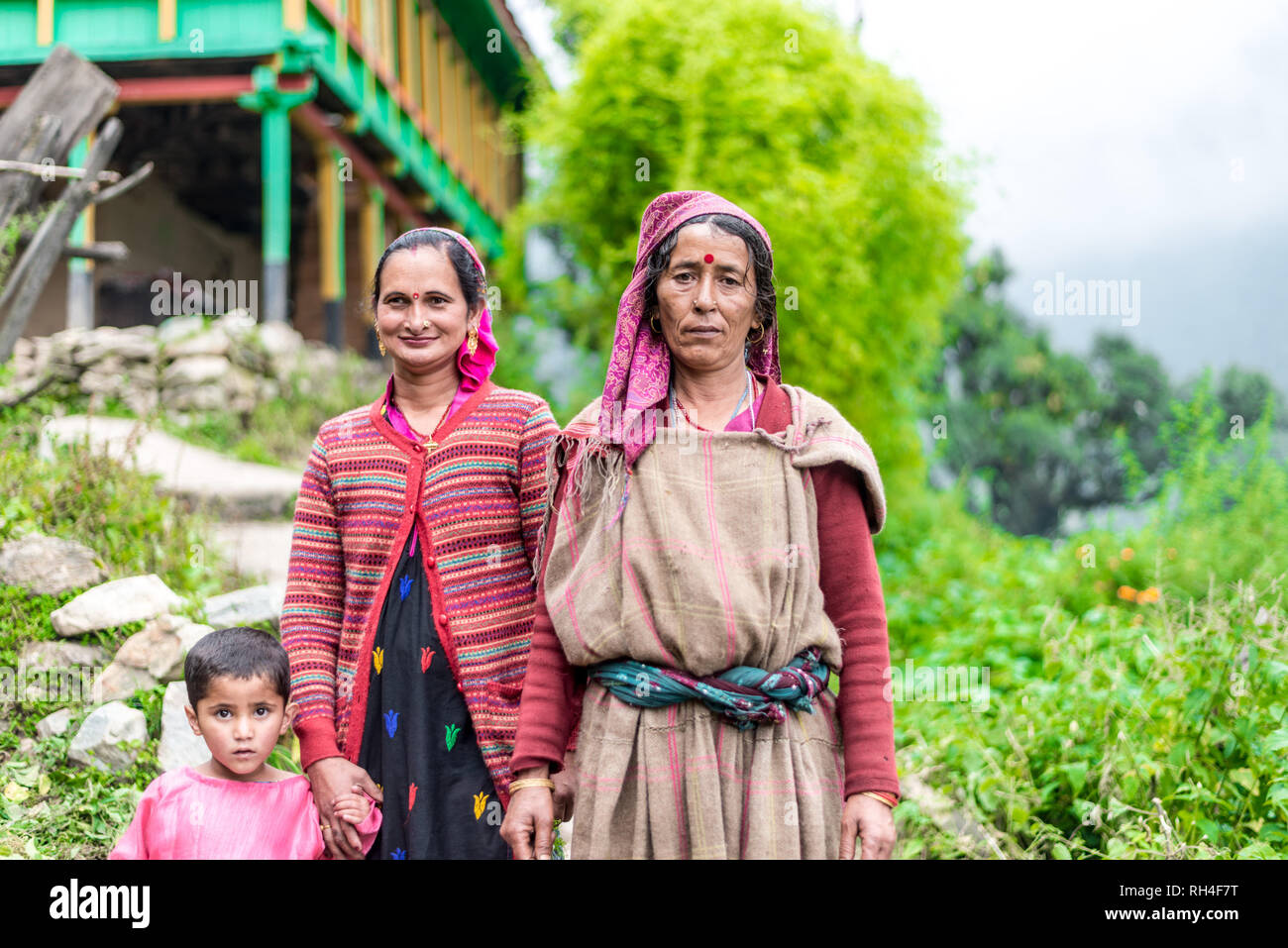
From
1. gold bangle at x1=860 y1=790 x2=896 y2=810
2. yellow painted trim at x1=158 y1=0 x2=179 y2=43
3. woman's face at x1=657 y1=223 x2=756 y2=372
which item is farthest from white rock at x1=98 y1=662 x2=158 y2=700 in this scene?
yellow painted trim at x1=158 y1=0 x2=179 y2=43

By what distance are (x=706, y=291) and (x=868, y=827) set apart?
0.94 meters

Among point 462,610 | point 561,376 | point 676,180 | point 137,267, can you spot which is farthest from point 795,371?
point 137,267

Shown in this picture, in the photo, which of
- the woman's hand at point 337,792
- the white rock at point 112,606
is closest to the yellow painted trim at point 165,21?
the white rock at point 112,606

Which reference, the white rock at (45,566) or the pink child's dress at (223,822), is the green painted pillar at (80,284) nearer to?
the white rock at (45,566)

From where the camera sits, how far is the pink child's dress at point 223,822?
212cm

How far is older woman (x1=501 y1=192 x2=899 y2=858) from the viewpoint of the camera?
186 cm

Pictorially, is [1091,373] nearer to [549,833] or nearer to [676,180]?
[676,180]

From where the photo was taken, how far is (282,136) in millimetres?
9398

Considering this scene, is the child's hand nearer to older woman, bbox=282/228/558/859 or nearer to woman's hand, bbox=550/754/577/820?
older woman, bbox=282/228/558/859

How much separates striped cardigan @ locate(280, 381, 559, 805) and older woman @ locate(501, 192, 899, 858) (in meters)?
0.19

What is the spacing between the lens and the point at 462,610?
7.11 ft

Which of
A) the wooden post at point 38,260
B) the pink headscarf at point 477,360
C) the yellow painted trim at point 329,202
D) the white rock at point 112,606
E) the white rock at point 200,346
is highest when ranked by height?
the yellow painted trim at point 329,202

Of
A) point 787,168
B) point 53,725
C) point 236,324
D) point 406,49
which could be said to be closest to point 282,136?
point 236,324
